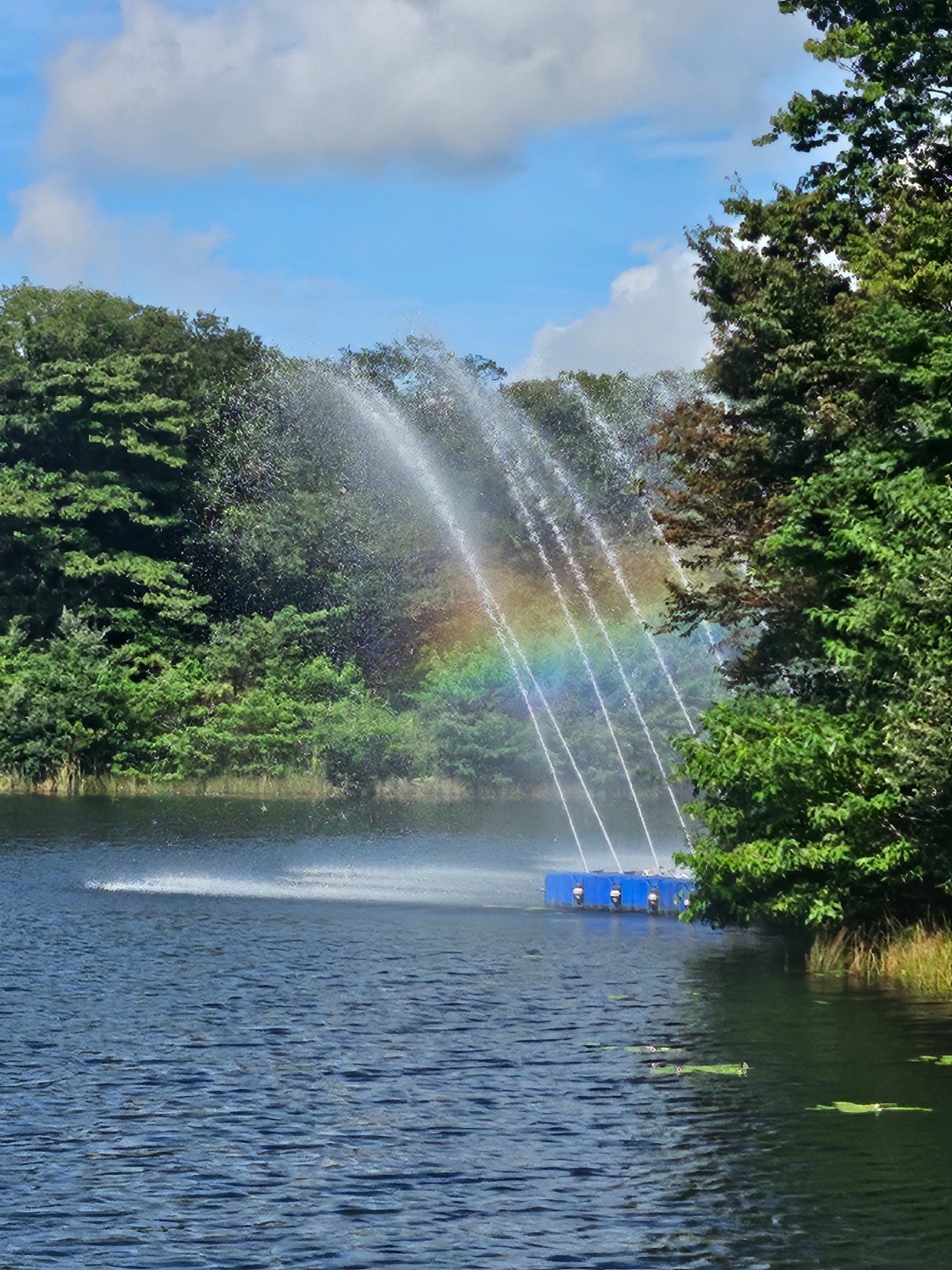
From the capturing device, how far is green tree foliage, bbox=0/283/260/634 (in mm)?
111062

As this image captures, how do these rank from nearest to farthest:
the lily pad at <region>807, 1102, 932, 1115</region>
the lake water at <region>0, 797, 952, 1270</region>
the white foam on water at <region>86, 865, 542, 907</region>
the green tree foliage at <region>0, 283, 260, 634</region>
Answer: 1. the lake water at <region>0, 797, 952, 1270</region>
2. the lily pad at <region>807, 1102, 932, 1115</region>
3. the white foam on water at <region>86, 865, 542, 907</region>
4. the green tree foliage at <region>0, 283, 260, 634</region>

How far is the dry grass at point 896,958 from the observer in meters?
37.2

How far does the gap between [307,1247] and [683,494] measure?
31500 mm

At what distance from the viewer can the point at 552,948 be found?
44.8 metres

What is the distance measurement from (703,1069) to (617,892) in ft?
73.4

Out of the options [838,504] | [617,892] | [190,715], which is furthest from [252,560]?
[838,504]

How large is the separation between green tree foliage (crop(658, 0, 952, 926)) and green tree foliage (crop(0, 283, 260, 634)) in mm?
66339

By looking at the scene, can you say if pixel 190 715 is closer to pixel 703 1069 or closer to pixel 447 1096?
pixel 703 1069

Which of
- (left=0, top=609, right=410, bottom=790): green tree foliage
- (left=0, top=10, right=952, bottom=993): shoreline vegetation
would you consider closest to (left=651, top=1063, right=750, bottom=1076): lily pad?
(left=0, top=10, right=952, bottom=993): shoreline vegetation

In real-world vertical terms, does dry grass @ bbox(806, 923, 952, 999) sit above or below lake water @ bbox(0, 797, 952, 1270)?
above

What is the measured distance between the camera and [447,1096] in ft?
92.6

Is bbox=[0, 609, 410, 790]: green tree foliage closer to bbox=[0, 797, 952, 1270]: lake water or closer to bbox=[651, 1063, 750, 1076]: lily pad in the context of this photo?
bbox=[0, 797, 952, 1270]: lake water

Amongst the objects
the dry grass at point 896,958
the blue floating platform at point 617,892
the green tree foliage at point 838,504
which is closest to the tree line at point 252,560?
the blue floating platform at point 617,892

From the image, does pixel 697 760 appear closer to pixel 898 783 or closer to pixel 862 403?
pixel 898 783
